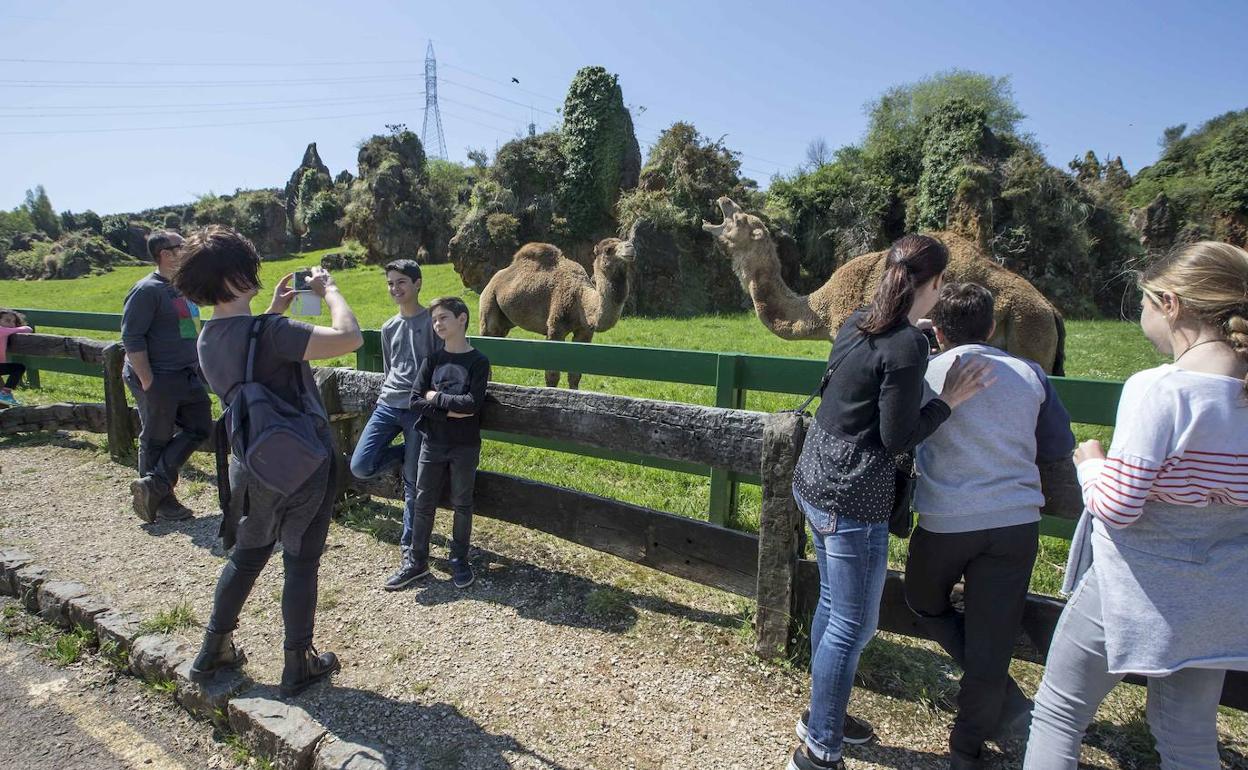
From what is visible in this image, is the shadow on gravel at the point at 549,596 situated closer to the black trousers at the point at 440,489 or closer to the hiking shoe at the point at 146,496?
the black trousers at the point at 440,489

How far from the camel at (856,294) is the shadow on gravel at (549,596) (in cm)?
370

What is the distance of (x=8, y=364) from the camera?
740cm

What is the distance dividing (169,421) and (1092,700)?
5786 mm

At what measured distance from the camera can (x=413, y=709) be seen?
2961 mm

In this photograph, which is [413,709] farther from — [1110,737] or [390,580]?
[1110,737]

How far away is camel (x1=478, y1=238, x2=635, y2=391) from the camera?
8.98 m

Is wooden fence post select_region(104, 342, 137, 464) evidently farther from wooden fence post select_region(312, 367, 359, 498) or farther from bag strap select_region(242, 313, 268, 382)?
bag strap select_region(242, 313, 268, 382)

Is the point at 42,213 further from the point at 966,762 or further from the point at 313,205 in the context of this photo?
the point at 966,762

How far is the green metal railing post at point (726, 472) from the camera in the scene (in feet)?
14.1

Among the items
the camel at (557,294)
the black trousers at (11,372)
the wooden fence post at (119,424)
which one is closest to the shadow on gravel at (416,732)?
the wooden fence post at (119,424)

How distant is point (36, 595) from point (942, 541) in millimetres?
4811

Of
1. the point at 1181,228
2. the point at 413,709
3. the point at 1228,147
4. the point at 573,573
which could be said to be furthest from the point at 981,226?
the point at 413,709

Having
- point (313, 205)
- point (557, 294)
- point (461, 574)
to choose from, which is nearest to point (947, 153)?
point (557, 294)

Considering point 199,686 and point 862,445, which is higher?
point 862,445
